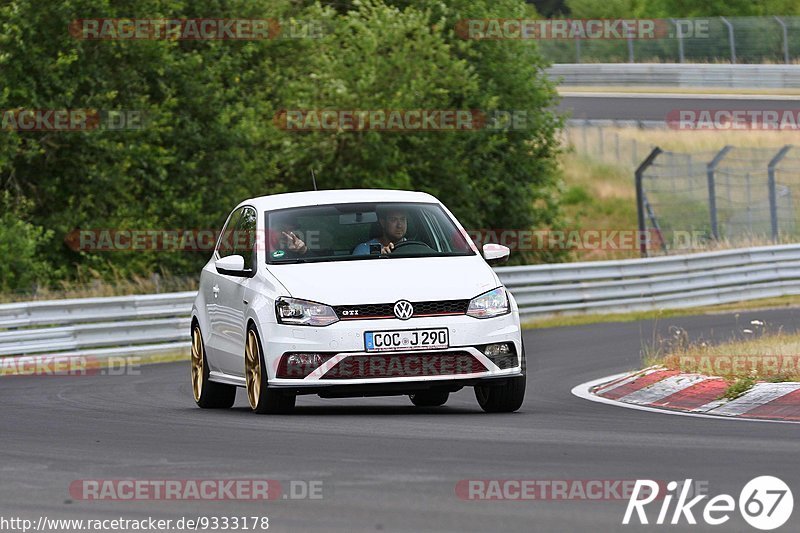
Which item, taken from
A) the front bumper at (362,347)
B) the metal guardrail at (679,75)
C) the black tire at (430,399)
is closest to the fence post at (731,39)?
the metal guardrail at (679,75)

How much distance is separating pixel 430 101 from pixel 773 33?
68.4 ft

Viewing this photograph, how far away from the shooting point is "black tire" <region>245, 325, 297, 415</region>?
38.7 ft

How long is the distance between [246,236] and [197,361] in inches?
61.5

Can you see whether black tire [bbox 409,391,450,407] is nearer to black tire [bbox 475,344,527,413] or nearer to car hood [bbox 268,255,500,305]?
black tire [bbox 475,344,527,413]

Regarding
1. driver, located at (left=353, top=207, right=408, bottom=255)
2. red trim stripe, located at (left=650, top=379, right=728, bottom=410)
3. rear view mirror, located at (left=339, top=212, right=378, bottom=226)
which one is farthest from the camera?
rear view mirror, located at (left=339, top=212, right=378, bottom=226)

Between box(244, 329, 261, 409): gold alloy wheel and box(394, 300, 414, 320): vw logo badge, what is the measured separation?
1094mm

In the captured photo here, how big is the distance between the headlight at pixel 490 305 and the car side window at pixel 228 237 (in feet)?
8.44

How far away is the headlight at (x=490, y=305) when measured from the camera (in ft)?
38.2

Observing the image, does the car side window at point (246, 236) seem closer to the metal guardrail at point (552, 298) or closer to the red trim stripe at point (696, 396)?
the red trim stripe at point (696, 396)

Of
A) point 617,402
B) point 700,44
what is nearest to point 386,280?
point 617,402

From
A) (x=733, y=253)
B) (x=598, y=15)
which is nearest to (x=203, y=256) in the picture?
(x=733, y=253)

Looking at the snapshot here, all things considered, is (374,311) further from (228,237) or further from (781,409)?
(781,409)

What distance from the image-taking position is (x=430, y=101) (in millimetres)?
32344

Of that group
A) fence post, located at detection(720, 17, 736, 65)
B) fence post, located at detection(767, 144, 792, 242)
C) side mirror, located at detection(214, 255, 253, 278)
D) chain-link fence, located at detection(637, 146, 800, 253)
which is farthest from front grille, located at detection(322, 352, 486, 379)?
fence post, located at detection(720, 17, 736, 65)
